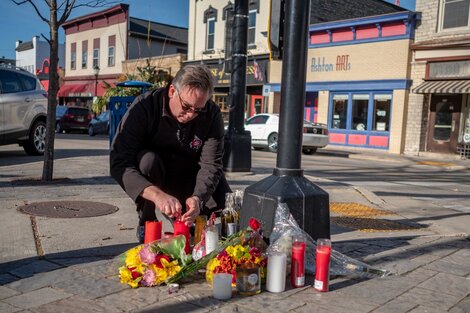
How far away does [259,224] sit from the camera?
10.6 ft

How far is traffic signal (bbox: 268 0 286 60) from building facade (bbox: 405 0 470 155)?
1470 cm

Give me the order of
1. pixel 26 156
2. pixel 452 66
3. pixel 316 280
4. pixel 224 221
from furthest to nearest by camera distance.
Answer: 1. pixel 452 66
2. pixel 26 156
3. pixel 224 221
4. pixel 316 280

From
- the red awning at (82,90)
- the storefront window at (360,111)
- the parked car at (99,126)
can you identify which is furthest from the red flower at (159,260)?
the red awning at (82,90)

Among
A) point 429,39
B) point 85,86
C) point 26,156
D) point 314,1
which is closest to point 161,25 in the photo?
point 85,86

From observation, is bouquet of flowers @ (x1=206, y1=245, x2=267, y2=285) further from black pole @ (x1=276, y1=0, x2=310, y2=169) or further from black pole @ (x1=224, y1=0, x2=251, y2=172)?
black pole @ (x1=224, y1=0, x2=251, y2=172)

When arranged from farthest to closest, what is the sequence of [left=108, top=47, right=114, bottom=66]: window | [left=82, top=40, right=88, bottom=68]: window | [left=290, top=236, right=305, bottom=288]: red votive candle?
[left=82, top=40, right=88, bottom=68]: window, [left=108, top=47, right=114, bottom=66]: window, [left=290, top=236, right=305, bottom=288]: red votive candle

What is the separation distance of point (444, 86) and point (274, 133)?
253 inches

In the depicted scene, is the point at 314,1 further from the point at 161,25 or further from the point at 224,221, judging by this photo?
the point at 224,221

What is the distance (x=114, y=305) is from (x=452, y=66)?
17887 millimetres

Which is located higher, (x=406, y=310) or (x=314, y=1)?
(x=314, y=1)

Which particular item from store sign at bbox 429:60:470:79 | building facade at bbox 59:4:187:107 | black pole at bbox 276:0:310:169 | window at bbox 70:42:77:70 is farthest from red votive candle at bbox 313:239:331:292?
window at bbox 70:42:77:70

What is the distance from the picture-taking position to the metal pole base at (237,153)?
8.21 meters

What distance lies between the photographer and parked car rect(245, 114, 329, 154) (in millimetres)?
16500

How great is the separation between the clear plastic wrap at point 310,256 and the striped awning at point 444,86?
49.7ft
